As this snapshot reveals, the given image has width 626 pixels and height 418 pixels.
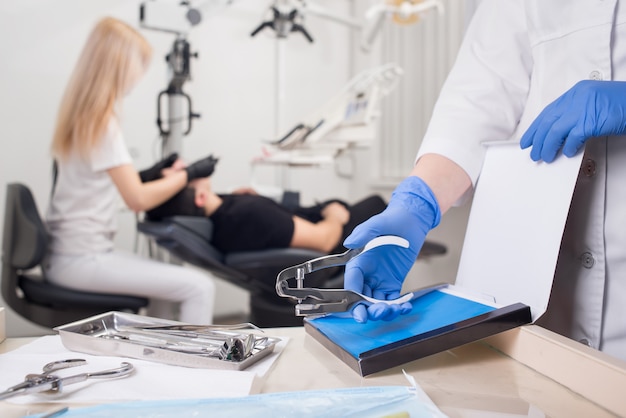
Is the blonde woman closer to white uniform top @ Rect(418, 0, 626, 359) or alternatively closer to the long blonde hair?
the long blonde hair

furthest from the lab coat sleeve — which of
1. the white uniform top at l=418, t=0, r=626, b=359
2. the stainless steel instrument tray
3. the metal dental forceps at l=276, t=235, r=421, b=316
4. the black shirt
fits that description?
the black shirt

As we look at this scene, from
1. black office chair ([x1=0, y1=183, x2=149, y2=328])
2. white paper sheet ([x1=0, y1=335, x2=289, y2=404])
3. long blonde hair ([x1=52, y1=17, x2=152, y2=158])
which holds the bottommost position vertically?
black office chair ([x1=0, y1=183, x2=149, y2=328])

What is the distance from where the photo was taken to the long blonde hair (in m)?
1.69

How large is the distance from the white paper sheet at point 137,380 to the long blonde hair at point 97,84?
125cm

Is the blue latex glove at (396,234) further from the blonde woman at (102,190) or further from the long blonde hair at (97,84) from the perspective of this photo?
the long blonde hair at (97,84)

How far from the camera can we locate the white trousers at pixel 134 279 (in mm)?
1610

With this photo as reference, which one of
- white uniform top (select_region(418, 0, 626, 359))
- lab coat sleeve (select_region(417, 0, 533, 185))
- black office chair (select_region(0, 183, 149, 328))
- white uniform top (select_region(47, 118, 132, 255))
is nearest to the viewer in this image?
white uniform top (select_region(418, 0, 626, 359))

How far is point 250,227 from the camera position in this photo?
1758 mm

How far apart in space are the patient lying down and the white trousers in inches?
6.8

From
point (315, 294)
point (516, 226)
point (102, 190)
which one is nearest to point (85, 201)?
point (102, 190)

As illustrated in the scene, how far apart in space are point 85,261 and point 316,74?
74.4 inches

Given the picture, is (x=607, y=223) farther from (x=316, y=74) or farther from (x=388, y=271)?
(x=316, y=74)

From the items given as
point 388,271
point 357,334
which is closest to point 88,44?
point 388,271

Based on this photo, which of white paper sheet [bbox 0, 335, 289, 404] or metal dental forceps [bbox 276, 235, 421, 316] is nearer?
white paper sheet [bbox 0, 335, 289, 404]
